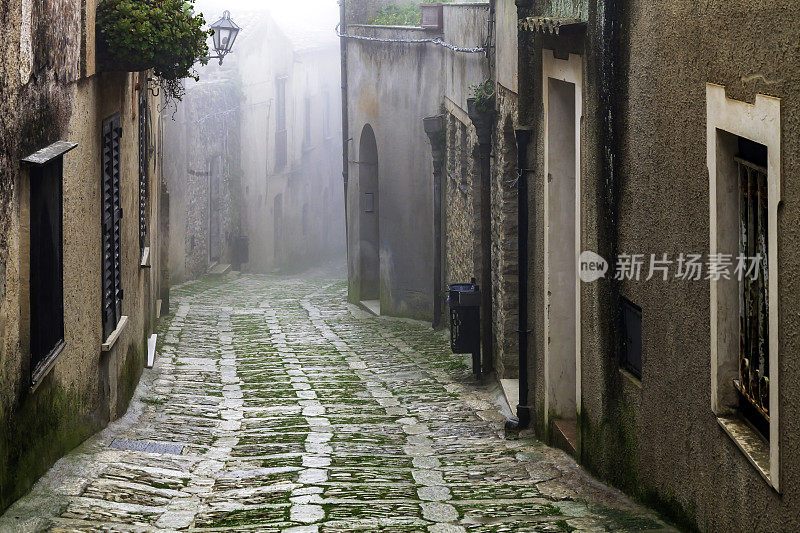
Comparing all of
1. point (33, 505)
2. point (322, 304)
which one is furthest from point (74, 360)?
point (322, 304)

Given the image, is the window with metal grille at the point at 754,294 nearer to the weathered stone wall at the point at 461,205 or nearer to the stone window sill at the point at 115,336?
the stone window sill at the point at 115,336

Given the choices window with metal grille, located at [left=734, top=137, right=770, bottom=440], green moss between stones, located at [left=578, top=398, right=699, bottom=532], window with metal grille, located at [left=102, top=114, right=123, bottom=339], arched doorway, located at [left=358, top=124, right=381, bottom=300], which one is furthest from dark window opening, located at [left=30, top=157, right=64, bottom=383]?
arched doorway, located at [left=358, top=124, right=381, bottom=300]

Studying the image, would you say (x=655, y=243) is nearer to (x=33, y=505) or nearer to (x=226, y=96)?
(x=33, y=505)

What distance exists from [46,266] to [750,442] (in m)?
3.72

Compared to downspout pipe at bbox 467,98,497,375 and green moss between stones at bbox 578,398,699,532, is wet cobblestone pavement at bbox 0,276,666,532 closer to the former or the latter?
green moss between stones at bbox 578,398,699,532

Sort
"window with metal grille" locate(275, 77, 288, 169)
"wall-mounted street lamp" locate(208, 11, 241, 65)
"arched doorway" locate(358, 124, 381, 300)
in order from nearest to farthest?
"wall-mounted street lamp" locate(208, 11, 241, 65) → "arched doorway" locate(358, 124, 381, 300) → "window with metal grille" locate(275, 77, 288, 169)

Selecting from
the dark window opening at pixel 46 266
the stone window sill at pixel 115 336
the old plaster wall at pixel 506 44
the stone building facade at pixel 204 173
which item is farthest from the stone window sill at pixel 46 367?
the stone building facade at pixel 204 173

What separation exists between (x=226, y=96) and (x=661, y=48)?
2052 cm

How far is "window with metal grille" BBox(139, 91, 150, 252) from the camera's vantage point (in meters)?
10.8

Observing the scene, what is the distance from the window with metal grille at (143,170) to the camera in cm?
1077

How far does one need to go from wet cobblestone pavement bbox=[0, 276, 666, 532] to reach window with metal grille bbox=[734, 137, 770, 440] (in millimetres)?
1043

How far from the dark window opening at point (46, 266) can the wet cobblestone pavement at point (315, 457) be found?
70cm

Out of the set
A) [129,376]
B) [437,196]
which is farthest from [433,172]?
[129,376]

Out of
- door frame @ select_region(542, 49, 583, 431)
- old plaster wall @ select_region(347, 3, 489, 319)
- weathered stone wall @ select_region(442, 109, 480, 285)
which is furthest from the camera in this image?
old plaster wall @ select_region(347, 3, 489, 319)
